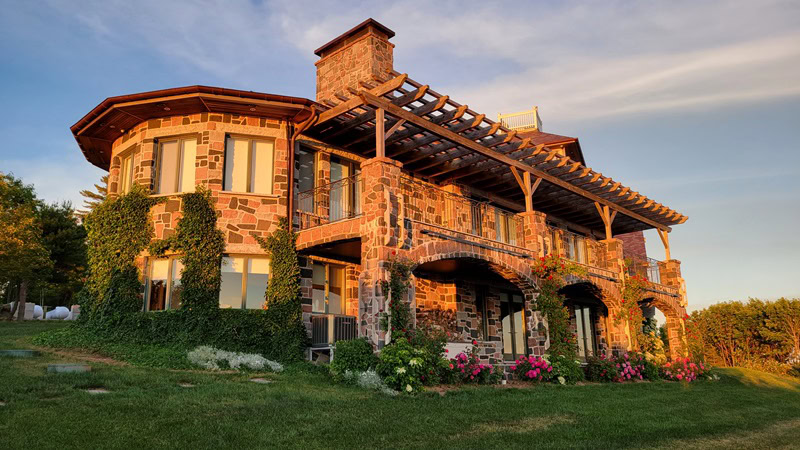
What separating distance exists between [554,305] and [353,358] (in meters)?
6.65

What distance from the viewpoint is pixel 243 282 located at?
13.5 meters

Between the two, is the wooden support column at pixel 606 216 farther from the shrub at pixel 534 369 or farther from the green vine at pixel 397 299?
the green vine at pixel 397 299

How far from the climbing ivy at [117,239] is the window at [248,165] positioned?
183 centimetres

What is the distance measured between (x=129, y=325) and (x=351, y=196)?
20.4 feet

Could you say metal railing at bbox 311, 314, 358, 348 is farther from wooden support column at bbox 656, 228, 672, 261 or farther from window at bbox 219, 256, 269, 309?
wooden support column at bbox 656, 228, 672, 261

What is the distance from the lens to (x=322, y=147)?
49.2 ft

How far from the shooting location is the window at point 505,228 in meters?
19.2

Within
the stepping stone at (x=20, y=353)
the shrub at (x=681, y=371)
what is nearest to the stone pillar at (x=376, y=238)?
the stepping stone at (x=20, y=353)

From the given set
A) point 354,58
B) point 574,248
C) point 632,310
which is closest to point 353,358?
point 354,58

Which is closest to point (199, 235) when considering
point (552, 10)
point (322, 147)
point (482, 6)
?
point (322, 147)

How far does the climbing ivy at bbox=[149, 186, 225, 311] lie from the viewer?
1292 centimetres

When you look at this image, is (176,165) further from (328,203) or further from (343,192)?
(343,192)

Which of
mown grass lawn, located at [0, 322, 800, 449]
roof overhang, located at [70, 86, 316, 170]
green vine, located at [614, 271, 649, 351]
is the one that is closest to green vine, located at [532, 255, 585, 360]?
mown grass lawn, located at [0, 322, 800, 449]

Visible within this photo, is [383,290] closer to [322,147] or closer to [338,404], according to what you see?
[338,404]
